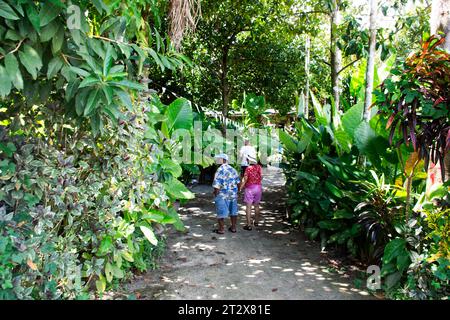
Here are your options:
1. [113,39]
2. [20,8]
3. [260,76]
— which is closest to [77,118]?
[113,39]

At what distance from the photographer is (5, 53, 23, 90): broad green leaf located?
67.0 inches

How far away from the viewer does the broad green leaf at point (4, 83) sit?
5.39 feet

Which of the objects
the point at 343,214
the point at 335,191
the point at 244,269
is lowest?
the point at 244,269

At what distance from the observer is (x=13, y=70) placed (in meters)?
1.72

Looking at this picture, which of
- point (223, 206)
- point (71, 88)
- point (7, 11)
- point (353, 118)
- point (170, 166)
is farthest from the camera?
point (223, 206)

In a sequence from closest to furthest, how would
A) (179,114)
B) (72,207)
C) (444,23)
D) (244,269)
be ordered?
(72,207)
(444,23)
(244,269)
(179,114)

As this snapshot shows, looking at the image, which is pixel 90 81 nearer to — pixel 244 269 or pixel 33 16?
pixel 33 16

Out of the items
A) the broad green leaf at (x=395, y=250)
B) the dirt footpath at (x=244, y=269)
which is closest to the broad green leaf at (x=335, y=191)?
the dirt footpath at (x=244, y=269)

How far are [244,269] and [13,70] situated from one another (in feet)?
11.2

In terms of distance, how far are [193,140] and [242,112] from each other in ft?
22.1

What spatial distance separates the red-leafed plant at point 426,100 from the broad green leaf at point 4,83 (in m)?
2.96

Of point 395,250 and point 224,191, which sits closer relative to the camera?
point 395,250

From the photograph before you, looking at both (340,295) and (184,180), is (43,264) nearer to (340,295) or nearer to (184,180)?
(340,295)

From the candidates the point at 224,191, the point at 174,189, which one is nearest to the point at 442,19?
the point at 174,189
